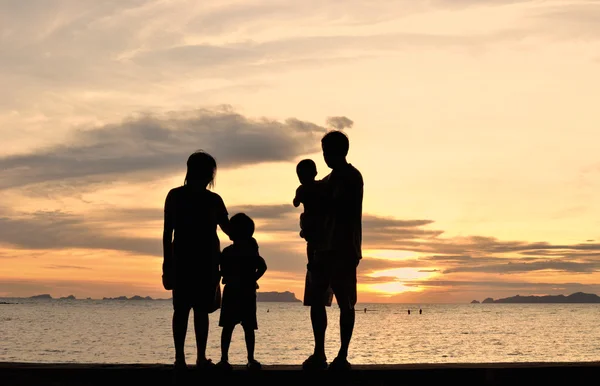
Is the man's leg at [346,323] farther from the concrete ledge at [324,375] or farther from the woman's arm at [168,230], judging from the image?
the woman's arm at [168,230]

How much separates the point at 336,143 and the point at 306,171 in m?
0.48

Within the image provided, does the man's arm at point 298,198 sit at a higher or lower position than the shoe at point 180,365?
higher

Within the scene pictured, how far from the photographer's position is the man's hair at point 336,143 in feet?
25.2

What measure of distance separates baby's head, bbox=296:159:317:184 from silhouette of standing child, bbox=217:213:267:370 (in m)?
1.38

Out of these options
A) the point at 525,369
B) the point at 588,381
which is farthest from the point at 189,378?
the point at 588,381

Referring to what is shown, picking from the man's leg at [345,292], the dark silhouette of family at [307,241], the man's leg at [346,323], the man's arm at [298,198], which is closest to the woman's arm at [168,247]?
the dark silhouette of family at [307,241]

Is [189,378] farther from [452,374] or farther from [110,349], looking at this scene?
[110,349]

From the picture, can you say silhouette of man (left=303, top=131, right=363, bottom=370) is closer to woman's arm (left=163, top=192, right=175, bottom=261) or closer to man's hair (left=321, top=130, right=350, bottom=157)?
man's hair (left=321, top=130, right=350, bottom=157)

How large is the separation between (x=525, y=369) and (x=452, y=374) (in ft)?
2.29

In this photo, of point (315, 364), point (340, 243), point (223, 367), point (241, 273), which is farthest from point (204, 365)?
point (241, 273)

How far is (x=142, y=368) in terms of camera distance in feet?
22.0

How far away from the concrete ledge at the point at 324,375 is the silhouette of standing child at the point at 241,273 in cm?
203

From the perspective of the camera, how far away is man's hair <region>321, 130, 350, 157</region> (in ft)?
25.2

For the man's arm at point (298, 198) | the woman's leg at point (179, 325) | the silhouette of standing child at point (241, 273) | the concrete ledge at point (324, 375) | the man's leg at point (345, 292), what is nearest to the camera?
the concrete ledge at point (324, 375)
